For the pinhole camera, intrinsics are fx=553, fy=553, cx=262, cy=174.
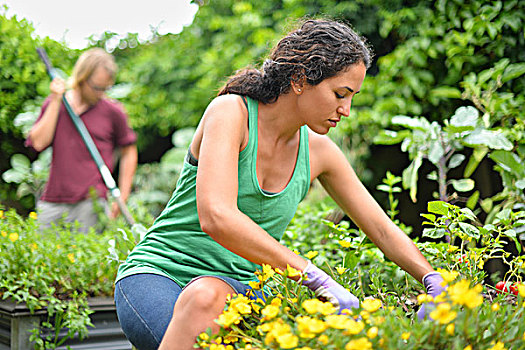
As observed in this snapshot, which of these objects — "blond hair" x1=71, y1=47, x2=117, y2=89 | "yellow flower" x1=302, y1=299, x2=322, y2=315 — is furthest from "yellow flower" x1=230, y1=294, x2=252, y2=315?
"blond hair" x1=71, y1=47, x2=117, y2=89

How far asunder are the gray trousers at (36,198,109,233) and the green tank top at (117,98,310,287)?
2180mm

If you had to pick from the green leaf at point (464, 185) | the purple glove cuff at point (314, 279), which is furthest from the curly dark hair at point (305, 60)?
the green leaf at point (464, 185)

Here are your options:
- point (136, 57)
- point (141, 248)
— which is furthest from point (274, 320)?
point (136, 57)

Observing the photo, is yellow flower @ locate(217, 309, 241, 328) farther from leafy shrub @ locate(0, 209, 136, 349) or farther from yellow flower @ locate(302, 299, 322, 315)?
leafy shrub @ locate(0, 209, 136, 349)

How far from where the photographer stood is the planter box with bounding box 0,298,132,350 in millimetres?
2119

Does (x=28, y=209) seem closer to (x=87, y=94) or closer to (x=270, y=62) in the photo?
(x=87, y=94)

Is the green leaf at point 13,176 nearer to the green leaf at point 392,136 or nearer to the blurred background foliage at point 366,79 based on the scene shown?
the blurred background foliage at point 366,79

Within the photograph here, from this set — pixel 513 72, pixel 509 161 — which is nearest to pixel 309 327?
pixel 509 161

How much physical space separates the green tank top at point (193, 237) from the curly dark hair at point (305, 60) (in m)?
0.07

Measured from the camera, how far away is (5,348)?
7.26ft

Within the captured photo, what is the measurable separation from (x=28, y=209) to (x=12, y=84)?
3.68ft

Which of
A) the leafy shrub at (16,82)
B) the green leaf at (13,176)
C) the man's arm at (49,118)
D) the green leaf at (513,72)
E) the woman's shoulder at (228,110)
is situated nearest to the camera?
the woman's shoulder at (228,110)

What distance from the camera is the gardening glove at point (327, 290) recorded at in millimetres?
1205

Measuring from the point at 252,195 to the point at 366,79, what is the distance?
1970 mm
